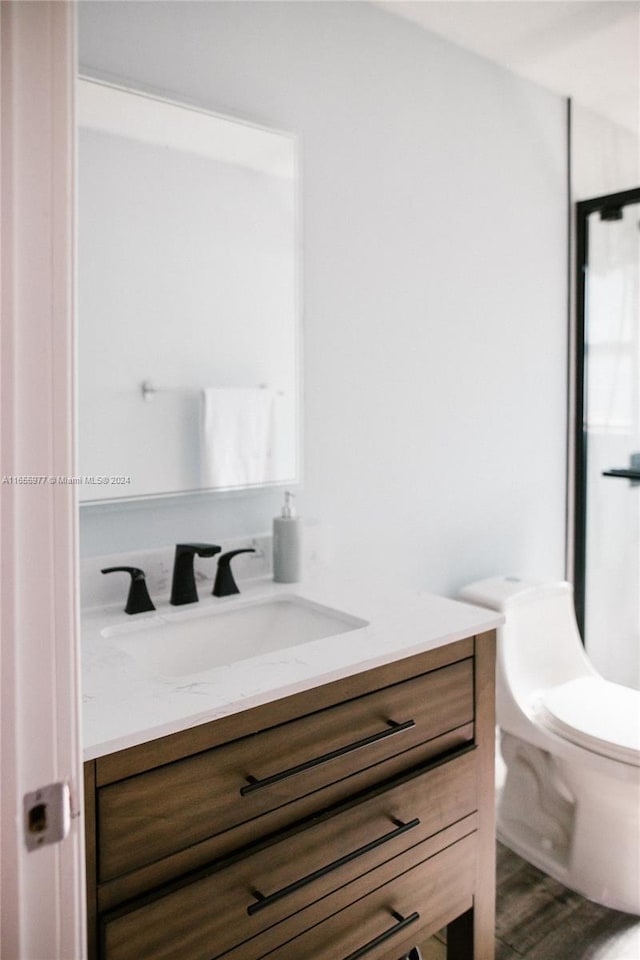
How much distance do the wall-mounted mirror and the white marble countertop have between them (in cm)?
30

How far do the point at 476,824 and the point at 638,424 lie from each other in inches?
64.5

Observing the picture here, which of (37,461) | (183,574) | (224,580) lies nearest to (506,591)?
(224,580)

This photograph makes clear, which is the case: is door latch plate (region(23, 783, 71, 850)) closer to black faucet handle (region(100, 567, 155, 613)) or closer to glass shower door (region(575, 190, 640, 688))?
black faucet handle (region(100, 567, 155, 613))

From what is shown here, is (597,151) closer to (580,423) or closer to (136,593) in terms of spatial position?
(580,423)

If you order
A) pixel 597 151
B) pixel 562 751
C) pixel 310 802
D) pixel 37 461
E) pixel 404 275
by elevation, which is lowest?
pixel 562 751

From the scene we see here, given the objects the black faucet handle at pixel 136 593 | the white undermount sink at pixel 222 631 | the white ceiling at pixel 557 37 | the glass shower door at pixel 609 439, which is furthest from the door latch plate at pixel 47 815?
the glass shower door at pixel 609 439

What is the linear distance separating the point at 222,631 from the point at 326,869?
52cm

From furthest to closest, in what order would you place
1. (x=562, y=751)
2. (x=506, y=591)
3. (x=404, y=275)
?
(x=506, y=591), (x=404, y=275), (x=562, y=751)

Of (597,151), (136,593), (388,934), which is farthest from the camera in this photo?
(597,151)

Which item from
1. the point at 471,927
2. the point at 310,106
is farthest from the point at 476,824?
the point at 310,106

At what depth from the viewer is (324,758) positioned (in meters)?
1.20

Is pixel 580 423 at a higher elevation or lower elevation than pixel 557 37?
lower

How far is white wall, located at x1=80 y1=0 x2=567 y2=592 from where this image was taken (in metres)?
1.68

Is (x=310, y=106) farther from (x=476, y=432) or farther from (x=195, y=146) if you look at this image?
(x=476, y=432)
